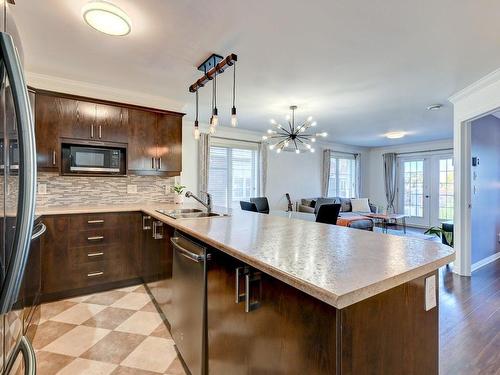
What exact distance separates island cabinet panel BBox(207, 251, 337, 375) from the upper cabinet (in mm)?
2577

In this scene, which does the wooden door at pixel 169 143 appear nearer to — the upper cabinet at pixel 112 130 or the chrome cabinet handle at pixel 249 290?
the upper cabinet at pixel 112 130

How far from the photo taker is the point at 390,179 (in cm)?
791

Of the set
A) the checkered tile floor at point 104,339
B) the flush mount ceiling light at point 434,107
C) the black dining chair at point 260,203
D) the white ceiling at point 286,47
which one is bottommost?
the checkered tile floor at point 104,339

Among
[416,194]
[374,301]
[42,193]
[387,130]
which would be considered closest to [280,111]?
[387,130]

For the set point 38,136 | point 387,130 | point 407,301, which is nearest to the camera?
point 407,301

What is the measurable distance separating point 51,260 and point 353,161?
25.8 feet

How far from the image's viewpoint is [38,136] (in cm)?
281

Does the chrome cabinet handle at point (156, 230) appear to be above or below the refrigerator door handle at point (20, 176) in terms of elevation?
below

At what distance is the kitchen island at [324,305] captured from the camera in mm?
771

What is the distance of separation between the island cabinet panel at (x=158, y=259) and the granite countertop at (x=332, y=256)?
0.63 meters

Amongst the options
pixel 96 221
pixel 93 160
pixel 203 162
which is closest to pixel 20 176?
pixel 96 221

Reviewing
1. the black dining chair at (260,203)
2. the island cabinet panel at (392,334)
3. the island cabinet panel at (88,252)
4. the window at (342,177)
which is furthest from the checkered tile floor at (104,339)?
the window at (342,177)

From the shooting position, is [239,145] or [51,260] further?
[239,145]

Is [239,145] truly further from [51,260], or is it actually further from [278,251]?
[278,251]
